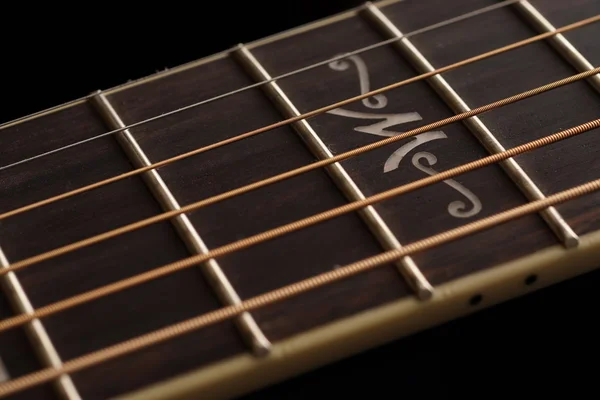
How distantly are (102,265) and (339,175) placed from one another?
26 centimetres

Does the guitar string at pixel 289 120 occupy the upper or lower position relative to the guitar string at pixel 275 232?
upper

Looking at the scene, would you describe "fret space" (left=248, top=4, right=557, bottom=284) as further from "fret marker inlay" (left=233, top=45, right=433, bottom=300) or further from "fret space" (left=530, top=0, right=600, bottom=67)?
"fret space" (left=530, top=0, right=600, bottom=67)

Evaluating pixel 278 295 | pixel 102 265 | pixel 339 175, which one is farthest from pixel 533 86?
pixel 102 265

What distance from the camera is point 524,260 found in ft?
2.86

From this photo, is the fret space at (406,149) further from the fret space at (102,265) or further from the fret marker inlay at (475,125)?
the fret space at (102,265)

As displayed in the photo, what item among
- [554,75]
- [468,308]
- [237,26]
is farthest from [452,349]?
[237,26]

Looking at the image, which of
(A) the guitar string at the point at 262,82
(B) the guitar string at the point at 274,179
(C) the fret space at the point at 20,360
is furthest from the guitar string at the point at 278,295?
(A) the guitar string at the point at 262,82

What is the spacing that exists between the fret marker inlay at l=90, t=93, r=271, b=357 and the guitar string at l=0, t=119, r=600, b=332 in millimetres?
17

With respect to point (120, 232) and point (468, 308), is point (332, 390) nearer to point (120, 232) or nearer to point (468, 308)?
point (468, 308)

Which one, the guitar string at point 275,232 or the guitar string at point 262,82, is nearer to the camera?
the guitar string at point 275,232

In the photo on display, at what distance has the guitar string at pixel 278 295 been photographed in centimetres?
81

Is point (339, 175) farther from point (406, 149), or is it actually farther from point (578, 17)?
point (578, 17)

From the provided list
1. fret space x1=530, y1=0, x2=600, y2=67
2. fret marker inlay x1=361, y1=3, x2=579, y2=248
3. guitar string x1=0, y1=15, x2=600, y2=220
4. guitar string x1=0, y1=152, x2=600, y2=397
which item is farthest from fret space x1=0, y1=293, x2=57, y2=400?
fret space x1=530, y1=0, x2=600, y2=67

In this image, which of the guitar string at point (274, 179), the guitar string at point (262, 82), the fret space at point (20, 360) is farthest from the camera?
the guitar string at point (262, 82)
